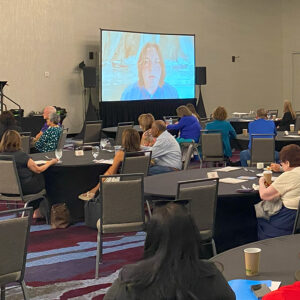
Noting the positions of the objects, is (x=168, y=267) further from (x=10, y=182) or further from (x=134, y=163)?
(x=10, y=182)

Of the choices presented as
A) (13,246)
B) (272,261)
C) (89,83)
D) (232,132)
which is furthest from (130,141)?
(89,83)

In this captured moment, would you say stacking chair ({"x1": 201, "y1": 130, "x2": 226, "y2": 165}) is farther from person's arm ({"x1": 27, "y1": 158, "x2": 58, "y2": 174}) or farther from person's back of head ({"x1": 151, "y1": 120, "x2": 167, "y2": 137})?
person's arm ({"x1": 27, "y1": 158, "x2": 58, "y2": 174})

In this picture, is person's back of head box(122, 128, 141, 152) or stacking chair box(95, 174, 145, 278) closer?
stacking chair box(95, 174, 145, 278)

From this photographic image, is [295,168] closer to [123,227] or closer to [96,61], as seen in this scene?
[123,227]

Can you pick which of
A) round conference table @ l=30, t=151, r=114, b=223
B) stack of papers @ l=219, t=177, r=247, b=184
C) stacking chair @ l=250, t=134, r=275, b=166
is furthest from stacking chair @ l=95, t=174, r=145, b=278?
stacking chair @ l=250, t=134, r=275, b=166

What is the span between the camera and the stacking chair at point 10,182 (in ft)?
20.5

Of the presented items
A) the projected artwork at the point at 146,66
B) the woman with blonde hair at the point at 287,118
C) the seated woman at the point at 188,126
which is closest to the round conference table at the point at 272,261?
the seated woman at the point at 188,126

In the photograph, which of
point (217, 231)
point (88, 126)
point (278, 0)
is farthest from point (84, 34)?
point (217, 231)

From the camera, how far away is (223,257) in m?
3.05

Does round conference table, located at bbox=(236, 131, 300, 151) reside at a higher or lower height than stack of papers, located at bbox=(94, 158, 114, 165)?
higher

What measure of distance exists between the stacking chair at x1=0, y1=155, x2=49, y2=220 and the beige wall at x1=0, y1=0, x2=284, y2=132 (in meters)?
9.14

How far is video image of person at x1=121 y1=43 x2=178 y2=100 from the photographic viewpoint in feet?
56.5

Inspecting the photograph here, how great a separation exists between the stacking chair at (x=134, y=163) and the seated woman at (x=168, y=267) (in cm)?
428

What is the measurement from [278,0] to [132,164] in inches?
719
